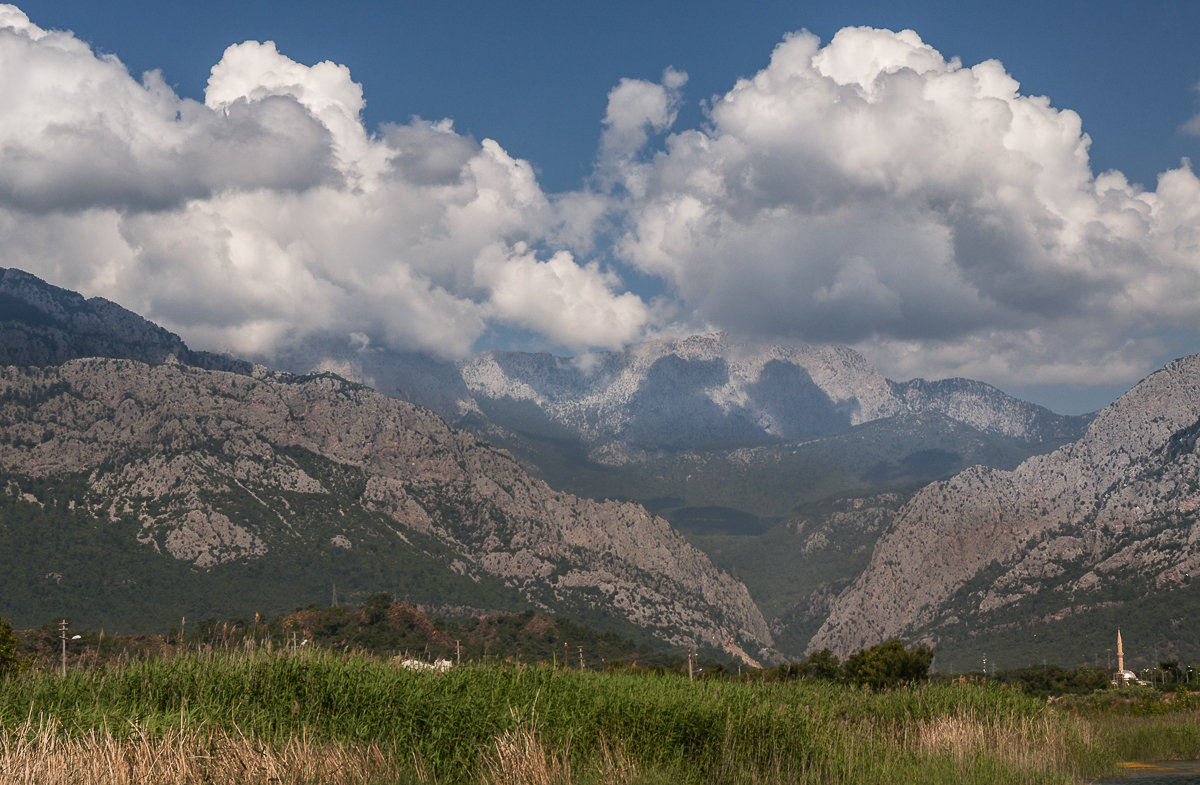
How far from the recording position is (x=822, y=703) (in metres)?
36.3

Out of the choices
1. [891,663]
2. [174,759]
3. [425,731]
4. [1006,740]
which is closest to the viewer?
[174,759]

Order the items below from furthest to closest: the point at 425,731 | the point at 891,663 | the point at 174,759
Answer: the point at 891,663 < the point at 425,731 < the point at 174,759

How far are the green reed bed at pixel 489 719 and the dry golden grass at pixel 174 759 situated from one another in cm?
37

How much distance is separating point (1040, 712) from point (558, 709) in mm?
27543

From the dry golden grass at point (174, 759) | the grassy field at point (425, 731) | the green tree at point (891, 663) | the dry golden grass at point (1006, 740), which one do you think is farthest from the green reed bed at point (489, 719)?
the green tree at point (891, 663)

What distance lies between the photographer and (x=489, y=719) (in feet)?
83.5

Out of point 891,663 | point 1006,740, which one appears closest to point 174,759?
point 1006,740

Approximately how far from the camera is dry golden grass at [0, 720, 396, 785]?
20.2m

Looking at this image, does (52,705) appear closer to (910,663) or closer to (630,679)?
(630,679)

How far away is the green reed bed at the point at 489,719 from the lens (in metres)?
Answer: 23.8

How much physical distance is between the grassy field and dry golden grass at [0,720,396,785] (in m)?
0.05

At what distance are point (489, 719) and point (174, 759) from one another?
810cm

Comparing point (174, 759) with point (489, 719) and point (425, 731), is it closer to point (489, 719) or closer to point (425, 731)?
point (425, 731)

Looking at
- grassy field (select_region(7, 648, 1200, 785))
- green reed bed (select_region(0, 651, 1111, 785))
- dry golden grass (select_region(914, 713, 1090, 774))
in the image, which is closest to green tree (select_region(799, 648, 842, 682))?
dry golden grass (select_region(914, 713, 1090, 774))
